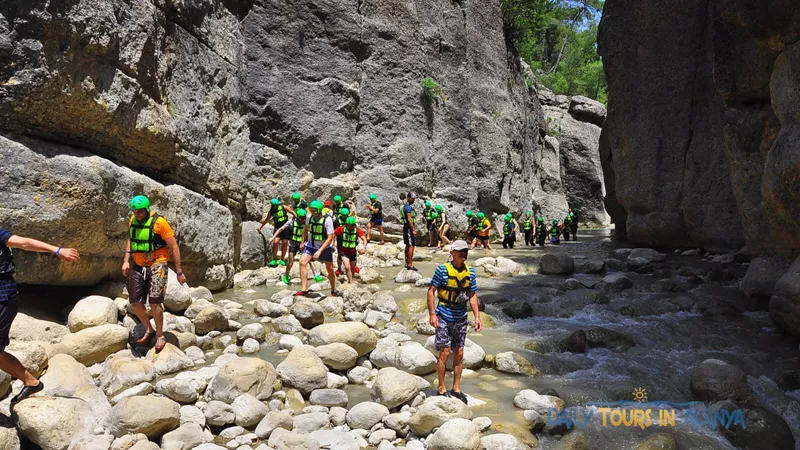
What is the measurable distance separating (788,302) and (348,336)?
579 centimetres

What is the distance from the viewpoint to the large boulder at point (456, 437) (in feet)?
12.8

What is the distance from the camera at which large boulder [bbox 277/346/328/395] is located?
507cm

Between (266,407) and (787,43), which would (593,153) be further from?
(266,407)

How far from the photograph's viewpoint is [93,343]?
5359mm

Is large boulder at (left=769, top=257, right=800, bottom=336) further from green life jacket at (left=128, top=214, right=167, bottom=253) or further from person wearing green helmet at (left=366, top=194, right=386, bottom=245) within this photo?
person wearing green helmet at (left=366, top=194, right=386, bottom=245)

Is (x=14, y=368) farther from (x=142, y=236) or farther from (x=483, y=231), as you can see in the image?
(x=483, y=231)

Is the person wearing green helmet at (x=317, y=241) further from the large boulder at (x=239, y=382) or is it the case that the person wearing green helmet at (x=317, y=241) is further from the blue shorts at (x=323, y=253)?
the large boulder at (x=239, y=382)

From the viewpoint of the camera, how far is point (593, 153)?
1280 inches

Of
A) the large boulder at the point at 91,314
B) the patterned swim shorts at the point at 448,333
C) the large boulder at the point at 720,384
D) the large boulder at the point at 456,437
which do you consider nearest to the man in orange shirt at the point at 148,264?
the large boulder at the point at 91,314

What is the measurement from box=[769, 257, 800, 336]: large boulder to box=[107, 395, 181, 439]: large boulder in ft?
24.2

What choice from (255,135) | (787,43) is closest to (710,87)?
(787,43)

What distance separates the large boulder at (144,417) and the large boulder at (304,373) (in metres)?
1.18

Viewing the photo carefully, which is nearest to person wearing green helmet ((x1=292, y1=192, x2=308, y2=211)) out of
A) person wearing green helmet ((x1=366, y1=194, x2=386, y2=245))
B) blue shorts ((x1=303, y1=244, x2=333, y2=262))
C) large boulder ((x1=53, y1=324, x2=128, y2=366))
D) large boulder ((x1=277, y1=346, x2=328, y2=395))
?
blue shorts ((x1=303, y1=244, x2=333, y2=262))

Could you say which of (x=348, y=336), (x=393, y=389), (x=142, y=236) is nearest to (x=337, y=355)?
(x=348, y=336)
